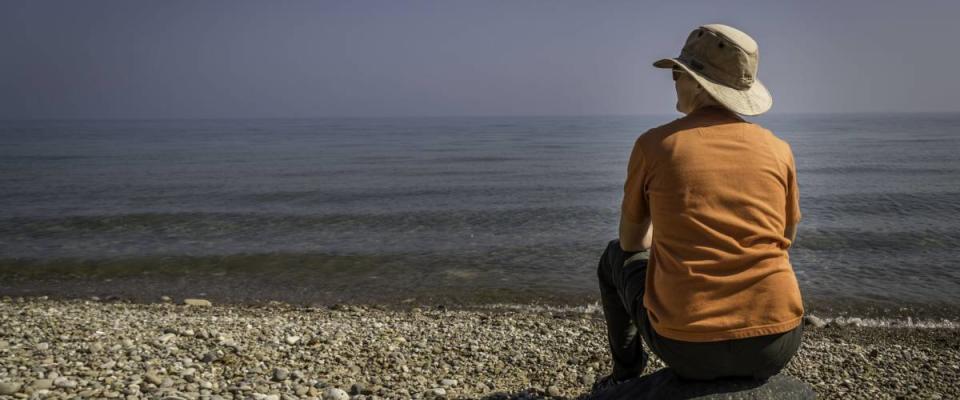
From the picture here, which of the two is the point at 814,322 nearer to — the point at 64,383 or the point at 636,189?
the point at 636,189

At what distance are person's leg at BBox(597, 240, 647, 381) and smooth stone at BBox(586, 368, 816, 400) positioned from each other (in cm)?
33

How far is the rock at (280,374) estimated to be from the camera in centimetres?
510

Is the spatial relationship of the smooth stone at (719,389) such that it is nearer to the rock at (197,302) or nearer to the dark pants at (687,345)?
the dark pants at (687,345)

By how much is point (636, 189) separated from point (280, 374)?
3477 mm

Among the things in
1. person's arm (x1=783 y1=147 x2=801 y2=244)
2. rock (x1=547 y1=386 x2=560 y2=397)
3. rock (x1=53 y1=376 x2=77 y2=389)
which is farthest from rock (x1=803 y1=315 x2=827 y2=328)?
rock (x1=53 y1=376 x2=77 y2=389)

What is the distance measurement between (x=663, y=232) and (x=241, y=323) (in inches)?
228

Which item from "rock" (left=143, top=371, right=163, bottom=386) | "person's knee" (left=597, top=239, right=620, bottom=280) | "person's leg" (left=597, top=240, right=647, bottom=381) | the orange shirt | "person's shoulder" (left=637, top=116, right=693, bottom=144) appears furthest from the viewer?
"rock" (left=143, top=371, right=163, bottom=386)

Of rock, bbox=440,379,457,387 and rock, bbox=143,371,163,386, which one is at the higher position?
rock, bbox=143,371,163,386

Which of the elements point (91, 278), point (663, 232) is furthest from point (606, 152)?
point (663, 232)

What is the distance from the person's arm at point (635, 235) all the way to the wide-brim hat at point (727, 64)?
0.70m

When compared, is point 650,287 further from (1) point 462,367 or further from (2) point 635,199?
(1) point 462,367

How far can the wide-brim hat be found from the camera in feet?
9.83

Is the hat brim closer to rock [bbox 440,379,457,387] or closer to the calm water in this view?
rock [bbox 440,379,457,387]

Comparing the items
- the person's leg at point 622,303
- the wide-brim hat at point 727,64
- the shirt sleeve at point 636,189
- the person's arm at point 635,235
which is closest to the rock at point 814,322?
the person's leg at point 622,303
